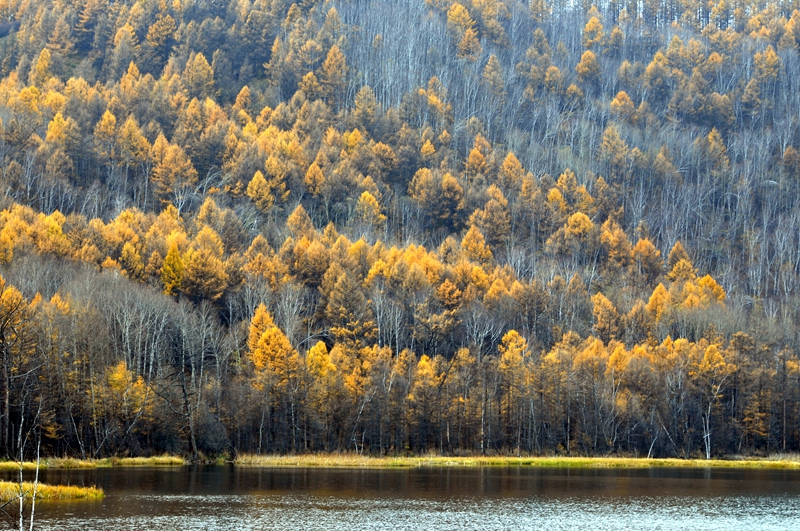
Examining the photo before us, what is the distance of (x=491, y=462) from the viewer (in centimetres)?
8500

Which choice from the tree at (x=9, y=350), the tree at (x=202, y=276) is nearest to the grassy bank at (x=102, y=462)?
the tree at (x=9, y=350)

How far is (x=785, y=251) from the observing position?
158 meters

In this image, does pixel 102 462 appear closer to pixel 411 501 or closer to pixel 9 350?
pixel 9 350

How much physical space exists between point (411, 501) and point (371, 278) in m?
69.3

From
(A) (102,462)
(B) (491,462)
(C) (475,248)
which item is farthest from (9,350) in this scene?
(C) (475,248)

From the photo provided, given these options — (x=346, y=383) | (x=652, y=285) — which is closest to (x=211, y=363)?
(x=346, y=383)

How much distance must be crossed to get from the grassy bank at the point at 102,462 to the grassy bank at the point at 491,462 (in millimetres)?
6340

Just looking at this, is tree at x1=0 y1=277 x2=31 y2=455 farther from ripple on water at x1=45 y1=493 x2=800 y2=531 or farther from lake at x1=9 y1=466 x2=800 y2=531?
ripple on water at x1=45 y1=493 x2=800 y2=531

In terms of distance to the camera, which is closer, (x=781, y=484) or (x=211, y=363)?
(x=781, y=484)

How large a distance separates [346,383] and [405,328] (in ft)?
71.5

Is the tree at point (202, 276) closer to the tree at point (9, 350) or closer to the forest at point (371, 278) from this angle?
the forest at point (371, 278)

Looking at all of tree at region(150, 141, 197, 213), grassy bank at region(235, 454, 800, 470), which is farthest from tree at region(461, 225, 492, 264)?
grassy bank at region(235, 454, 800, 470)

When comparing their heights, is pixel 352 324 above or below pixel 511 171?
below

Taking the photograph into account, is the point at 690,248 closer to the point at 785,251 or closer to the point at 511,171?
the point at 785,251
